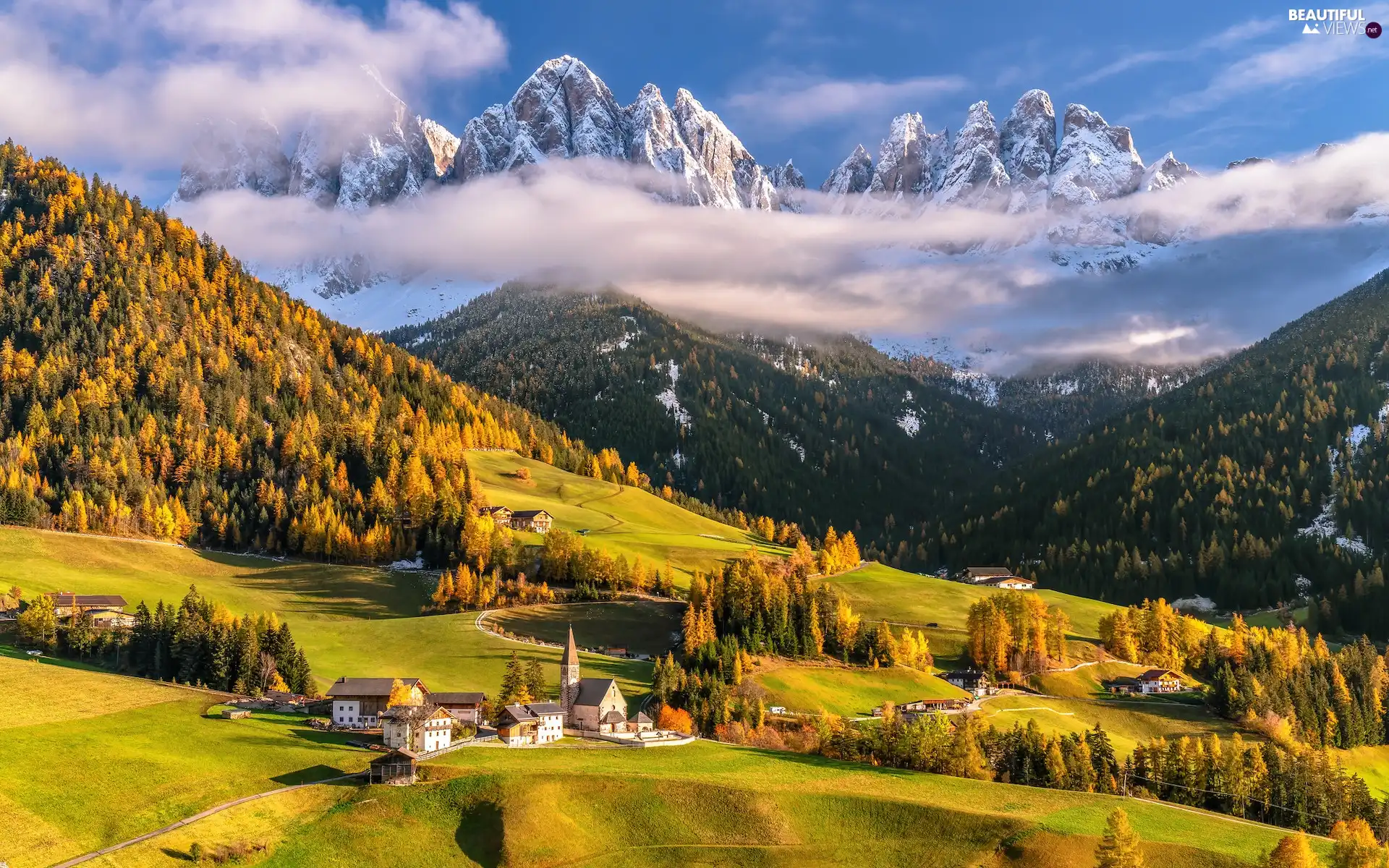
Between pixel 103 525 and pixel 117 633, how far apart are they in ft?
199

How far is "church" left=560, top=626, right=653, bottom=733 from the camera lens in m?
112

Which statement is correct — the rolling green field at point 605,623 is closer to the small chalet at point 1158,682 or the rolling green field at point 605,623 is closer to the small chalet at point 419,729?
the small chalet at point 419,729

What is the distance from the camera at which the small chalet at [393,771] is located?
85000mm

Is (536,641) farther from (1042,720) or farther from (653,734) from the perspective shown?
(1042,720)

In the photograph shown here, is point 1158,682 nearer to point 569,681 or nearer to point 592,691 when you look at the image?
point 592,691

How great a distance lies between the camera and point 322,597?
554 feet

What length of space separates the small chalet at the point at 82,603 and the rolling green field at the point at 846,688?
77014mm

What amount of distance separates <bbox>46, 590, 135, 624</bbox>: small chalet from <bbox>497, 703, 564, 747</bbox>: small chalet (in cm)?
5713

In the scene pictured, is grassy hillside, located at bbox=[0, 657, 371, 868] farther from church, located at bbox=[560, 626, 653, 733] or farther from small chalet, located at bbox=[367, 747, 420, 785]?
church, located at bbox=[560, 626, 653, 733]

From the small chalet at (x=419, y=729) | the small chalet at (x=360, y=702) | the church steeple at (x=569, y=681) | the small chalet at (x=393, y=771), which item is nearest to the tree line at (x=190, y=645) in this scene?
the small chalet at (x=360, y=702)

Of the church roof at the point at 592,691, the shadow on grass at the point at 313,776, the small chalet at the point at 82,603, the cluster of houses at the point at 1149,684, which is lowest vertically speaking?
the shadow on grass at the point at 313,776

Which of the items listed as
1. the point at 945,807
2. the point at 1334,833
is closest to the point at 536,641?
the point at 945,807

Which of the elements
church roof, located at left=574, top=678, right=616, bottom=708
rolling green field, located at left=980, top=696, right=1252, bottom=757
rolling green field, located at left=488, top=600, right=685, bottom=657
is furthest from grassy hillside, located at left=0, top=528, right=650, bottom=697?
rolling green field, located at left=980, top=696, right=1252, bottom=757

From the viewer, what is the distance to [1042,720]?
426 ft
